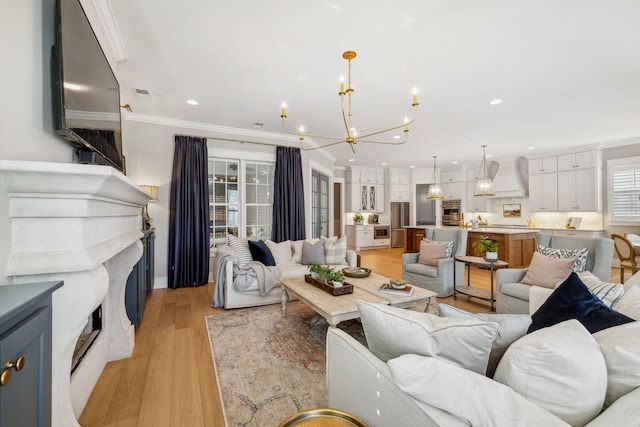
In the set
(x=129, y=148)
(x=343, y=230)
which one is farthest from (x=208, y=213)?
(x=343, y=230)

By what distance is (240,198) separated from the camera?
5.23 meters

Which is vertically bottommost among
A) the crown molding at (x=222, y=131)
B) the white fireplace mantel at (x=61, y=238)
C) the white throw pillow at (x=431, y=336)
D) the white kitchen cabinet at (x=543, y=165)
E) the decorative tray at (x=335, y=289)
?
the decorative tray at (x=335, y=289)

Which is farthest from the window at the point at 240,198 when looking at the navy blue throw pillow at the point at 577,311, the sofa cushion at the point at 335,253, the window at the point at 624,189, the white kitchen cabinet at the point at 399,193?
the window at the point at 624,189

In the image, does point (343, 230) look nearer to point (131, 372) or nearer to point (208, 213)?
point (208, 213)

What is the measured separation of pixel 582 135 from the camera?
18.1 feet

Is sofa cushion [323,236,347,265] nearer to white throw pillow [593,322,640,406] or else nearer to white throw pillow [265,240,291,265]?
white throw pillow [265,240,291,265]

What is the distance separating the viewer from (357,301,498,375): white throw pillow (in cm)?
96

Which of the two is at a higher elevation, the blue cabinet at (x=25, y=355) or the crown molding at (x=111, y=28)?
the crown molding at (x=111, y=28)

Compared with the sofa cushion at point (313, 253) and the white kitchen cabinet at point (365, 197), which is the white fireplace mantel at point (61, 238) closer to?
the sofa cushion at point (313, 253)

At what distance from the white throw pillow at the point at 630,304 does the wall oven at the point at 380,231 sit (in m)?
8.09

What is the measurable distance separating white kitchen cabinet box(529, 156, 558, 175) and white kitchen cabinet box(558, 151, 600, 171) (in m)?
0.10

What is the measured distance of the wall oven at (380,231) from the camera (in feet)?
31.2

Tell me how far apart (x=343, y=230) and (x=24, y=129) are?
867 cm

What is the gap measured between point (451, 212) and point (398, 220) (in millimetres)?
1648
